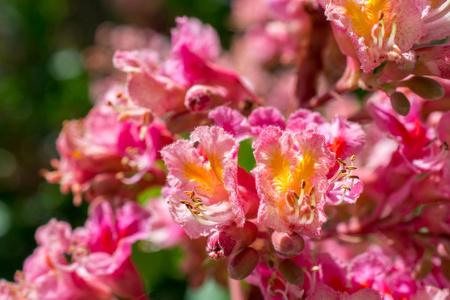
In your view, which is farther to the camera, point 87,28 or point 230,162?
point 87,28

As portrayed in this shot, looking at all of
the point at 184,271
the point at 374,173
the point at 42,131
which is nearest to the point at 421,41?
the point at 374,173

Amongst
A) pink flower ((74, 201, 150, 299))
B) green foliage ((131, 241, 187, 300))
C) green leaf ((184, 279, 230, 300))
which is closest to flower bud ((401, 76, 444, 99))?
pink flower ((74, 201, 150, 299))

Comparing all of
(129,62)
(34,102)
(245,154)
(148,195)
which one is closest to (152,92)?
(129,62)

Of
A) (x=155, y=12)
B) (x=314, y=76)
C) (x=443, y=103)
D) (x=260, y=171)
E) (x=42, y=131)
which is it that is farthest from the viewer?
(x=155, y=12)

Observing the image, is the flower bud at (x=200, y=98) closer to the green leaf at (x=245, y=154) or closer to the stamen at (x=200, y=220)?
the green leaf at (x=245, y=154)

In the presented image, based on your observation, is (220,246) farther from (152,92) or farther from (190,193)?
(152,92)

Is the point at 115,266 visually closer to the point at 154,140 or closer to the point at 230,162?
the point at 154,140

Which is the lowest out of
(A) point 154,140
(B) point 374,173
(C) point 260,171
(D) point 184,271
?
(D) point 184,271

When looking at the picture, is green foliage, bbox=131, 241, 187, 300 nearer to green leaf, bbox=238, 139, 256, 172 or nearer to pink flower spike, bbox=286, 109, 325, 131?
green leaf, bbox=238, 139, 256, 172
